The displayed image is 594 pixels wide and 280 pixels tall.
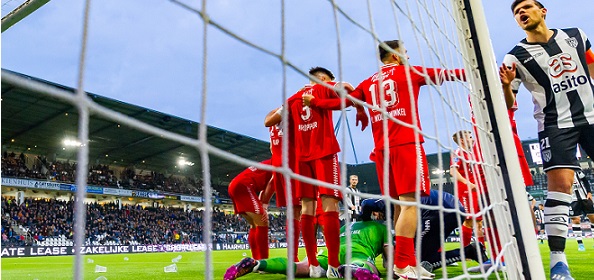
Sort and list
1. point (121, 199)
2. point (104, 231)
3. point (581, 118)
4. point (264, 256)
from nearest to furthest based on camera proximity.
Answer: point (581, 118)
point (264, 256)
point (104, 231)
point (121, 199)

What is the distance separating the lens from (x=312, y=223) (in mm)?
2920

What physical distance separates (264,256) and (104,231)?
1562 centimetres

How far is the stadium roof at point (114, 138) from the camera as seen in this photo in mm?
13805

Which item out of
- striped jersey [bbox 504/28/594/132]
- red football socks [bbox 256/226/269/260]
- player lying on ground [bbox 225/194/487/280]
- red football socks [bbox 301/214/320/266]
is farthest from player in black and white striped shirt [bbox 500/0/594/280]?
red football socks [bbox 256/226/269/260]

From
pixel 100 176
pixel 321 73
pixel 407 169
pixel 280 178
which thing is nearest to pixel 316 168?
pixel 280 178

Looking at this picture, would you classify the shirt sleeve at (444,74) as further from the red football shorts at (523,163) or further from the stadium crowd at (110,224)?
the stadium crowd at (110,224)

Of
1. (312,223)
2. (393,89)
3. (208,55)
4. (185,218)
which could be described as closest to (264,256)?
(312,223)

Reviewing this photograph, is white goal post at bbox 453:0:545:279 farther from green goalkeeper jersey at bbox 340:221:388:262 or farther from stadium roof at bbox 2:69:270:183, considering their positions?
stadium roof at bbox 2:69:270:183

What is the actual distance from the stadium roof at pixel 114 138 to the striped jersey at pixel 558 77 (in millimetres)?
10752

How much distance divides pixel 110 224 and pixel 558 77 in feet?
59.5

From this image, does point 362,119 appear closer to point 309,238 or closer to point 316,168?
point 316,168

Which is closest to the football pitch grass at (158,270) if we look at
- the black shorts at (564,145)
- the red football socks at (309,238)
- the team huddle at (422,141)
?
the red football socks at (309,238)

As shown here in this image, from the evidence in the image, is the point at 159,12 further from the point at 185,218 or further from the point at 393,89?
the point at 185,218

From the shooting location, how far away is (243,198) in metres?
3.39
